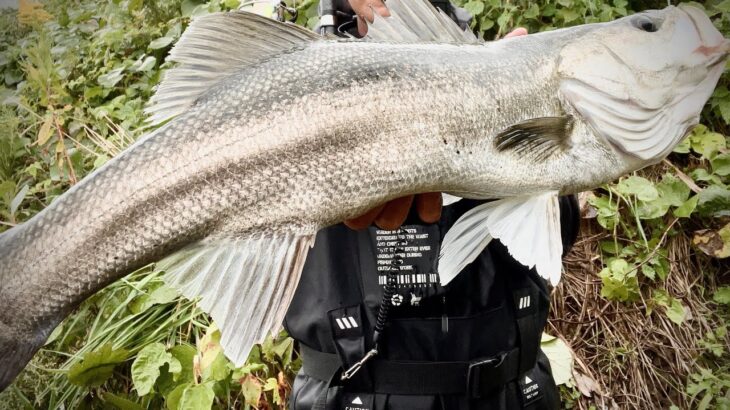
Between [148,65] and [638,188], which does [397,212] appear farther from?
[148,65]

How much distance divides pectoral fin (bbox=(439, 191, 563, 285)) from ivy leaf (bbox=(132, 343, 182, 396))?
173cm

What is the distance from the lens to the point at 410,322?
1610 mm

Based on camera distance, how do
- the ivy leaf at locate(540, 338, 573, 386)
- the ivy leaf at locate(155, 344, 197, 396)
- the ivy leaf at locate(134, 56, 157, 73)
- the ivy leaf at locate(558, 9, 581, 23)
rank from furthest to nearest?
the ivy leaf at locate(134, 56, 157, 73), the ivy leaf at locate(558, 9, 581, 23), the ivy leaf at locate(155, 344, 197, 396), the ivy leaf at locate(540, 338, 573, 386)

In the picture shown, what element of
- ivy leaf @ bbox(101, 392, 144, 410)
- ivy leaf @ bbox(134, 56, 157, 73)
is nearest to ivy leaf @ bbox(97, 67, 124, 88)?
ivy leaf @ bbox(134, 56, 157, 73)

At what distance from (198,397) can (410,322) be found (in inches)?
51.8

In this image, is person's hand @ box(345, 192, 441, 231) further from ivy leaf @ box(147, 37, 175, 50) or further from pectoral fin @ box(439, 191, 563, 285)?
ivy leaf @ box(147, 37, 175, 50)

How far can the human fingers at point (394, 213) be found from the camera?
147cm

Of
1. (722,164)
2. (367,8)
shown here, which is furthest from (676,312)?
(367,8)

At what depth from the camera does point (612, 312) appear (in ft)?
9.41

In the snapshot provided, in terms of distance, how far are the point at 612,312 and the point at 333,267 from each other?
1.78 meters

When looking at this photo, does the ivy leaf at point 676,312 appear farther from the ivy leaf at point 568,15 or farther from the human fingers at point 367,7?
the human fingers at point 367,7

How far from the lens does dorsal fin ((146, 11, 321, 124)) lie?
4.13 ft

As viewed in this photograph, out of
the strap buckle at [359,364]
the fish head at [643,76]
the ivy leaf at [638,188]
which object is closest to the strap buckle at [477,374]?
the strap buckle at [359,364]

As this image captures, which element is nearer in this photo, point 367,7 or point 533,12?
point 367,7
